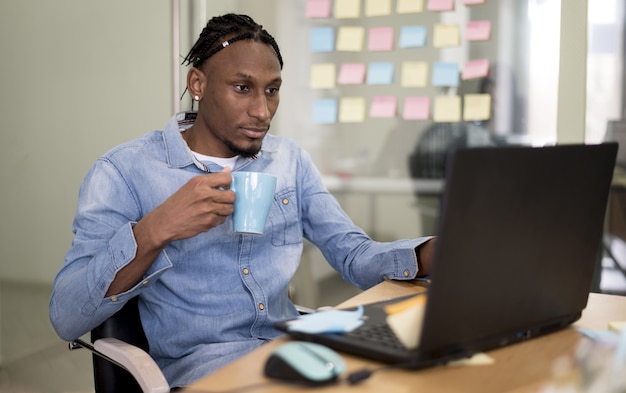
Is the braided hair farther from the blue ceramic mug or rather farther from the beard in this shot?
the blue ceramic mug

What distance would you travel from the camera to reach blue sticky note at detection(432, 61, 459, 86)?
309 centimetres

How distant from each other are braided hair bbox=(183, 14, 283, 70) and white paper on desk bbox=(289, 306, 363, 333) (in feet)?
2.74

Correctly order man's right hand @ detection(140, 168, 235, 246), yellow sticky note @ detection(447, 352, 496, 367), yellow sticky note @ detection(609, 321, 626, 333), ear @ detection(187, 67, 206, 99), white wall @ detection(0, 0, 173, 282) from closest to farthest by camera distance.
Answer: yellow sticky note @ detection(447, 352, 496, 367) → yellow sticky note @ detection(609, 321, 626, 333) → man's right hand @ detection(140, 168, 235, 246) → ear @ detection(187, 67, 206, 99) → white wall @ detection(0, 0, 173, 282)

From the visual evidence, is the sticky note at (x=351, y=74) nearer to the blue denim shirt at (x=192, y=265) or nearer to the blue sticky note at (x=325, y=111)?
the blue sticky note at (x=325, y=111)

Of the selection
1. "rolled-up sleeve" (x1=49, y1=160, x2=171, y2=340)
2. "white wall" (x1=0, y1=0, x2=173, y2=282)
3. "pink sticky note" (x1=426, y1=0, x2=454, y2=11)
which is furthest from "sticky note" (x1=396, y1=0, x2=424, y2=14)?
"rolled-up sleeve" (x1=49, y1=160, x2=171, y2=340)

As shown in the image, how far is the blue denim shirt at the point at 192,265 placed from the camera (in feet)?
5.11

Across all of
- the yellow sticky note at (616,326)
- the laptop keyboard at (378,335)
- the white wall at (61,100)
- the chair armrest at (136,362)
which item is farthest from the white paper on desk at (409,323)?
the white wall at (61,100)

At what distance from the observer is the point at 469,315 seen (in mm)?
985

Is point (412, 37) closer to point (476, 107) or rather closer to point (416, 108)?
point (416, 108)

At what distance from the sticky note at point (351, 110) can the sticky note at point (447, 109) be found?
305 mm

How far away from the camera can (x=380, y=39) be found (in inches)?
126

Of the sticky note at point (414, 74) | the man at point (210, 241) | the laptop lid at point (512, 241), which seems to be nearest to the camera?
the laptop lid at point (512, 241)

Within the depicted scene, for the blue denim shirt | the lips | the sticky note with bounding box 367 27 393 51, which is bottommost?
the blue denim shirt

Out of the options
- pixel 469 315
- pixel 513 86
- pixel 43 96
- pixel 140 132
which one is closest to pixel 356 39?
pixel 513 86
